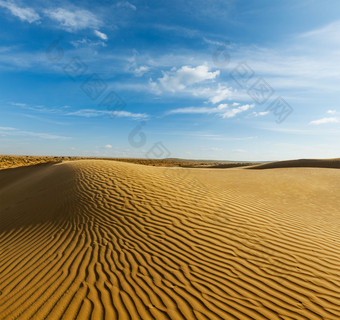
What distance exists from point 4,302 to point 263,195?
8914 mm

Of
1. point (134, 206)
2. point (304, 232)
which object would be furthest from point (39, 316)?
point (304, 232)

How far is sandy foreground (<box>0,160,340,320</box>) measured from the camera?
9.58ft

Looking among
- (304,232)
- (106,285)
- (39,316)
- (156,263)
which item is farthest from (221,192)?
(39,316)

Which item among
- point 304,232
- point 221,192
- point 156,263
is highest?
point 221,192

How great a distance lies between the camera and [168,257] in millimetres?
4082

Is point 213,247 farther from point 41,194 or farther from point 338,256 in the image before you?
point 41,194

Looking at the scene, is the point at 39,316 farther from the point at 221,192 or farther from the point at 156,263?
the point at 221,192

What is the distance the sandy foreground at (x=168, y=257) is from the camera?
2.92 metres

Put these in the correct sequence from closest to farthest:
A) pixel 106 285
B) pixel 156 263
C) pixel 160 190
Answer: pixel 106 285 → pixel 156 263 → pixel 160 190

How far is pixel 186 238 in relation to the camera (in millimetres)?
4754

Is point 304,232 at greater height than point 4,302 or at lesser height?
greater

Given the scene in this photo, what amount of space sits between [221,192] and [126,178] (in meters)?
4.38

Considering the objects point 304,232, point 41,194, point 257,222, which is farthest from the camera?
point 41,194

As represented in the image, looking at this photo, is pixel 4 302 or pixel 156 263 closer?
pixel 4 302
